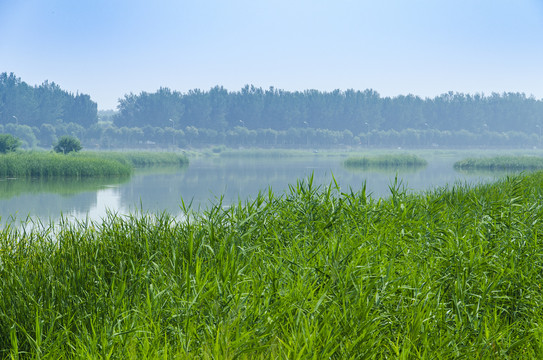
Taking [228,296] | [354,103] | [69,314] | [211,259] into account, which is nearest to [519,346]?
[228,296]

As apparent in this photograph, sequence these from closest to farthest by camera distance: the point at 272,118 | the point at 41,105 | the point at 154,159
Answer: the point at 154,159 < the point at 41,105 < the point at 272,118

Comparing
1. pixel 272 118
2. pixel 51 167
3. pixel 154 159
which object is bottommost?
pixel 154 159

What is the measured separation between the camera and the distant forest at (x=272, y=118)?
75000mm

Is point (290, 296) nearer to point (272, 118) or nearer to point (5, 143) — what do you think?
point (5, 143)

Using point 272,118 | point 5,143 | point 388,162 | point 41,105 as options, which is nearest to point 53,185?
point 5,143

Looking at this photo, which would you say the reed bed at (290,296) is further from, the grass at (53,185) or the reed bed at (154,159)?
the reed bed at (154,159)

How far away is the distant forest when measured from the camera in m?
75.0

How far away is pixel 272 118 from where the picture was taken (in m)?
86.5

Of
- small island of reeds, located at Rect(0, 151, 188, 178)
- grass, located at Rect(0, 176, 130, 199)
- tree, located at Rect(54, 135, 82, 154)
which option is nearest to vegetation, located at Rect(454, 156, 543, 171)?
small island of reeds, located at Rect(0, 151, 188, 178)

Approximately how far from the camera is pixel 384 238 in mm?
5059

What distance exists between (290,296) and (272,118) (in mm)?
83532

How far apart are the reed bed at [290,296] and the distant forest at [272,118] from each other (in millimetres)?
70176

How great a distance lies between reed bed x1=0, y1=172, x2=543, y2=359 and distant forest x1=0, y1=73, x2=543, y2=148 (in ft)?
230

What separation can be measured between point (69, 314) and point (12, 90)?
81.6 metres
